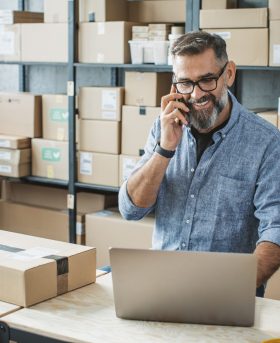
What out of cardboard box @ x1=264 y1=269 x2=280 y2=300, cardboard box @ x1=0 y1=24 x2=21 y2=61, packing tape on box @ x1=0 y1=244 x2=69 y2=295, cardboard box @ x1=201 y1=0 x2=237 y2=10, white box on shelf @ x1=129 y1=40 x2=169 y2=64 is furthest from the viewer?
cardboard box @ x1=0 y1=24 x2=21 y2=61

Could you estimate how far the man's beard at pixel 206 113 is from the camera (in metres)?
2.19

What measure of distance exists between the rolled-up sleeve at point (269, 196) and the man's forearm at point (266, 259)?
0.02 metres

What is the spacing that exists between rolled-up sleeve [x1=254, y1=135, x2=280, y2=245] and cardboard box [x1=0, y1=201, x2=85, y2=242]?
6.95 feet

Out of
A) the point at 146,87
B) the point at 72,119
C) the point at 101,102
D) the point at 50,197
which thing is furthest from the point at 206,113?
the point at 50,197

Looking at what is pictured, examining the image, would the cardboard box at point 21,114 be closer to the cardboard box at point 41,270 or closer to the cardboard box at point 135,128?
the cardboard box at point 135,128

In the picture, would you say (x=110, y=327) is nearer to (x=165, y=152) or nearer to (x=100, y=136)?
(x=165, y=152)

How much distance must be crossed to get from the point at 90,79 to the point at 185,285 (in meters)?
3.13

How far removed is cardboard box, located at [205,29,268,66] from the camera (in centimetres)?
343

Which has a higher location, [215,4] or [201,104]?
[215,4]

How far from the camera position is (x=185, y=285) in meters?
1.74

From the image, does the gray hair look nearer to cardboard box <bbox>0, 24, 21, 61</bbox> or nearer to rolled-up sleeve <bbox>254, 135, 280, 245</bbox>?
rolled-up sleeve <bbox>254, 135, 280, 245</bbox>

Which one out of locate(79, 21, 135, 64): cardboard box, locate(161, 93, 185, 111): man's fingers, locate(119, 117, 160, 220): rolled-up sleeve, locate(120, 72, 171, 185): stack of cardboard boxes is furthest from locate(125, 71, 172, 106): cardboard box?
locate(161, 93, 185, 111): man's fingers

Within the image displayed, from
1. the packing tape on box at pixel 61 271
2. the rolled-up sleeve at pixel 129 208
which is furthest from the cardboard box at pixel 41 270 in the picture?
the rolled-up sleeve at pixel 129 208

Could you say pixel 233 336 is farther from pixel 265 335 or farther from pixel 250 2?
pixel 250 2
